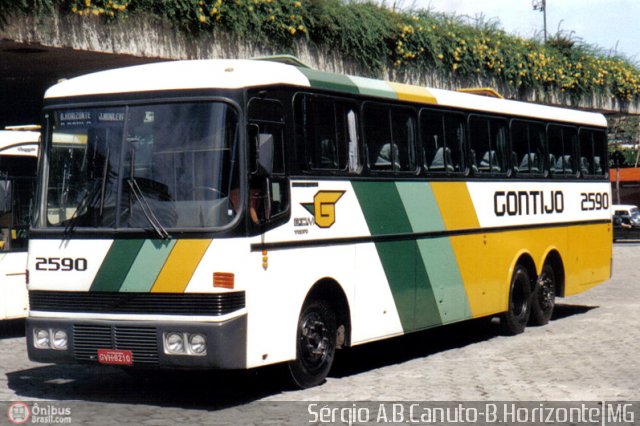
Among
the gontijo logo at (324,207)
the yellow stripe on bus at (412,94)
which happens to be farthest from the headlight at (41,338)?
the yellow stripe on bus at (412,94)

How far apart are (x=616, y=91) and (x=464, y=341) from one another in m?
18.7

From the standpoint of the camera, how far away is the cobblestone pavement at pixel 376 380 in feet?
32.7

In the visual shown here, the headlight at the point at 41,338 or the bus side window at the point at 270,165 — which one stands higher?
the bus side window at the point at 270,165

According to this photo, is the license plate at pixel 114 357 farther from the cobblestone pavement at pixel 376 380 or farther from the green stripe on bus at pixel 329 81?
the green stripe on bus at pixel 329 81

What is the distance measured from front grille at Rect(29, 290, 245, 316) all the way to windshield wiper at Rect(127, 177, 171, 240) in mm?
516

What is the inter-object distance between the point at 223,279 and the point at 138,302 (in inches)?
31.2

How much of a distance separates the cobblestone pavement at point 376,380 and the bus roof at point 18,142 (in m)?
2.44

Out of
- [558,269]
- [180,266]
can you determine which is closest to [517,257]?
[558,269]

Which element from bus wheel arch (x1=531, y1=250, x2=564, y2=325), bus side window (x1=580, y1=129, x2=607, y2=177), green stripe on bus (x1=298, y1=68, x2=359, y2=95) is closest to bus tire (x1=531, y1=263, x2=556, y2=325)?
bus wheel arch (x1=531, y1=250, x2=564, y2=325)

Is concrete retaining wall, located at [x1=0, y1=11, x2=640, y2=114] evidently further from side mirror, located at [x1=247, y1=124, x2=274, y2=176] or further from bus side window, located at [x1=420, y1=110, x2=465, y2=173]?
side mirror, located at [x1=247, y1=124, x2=274, y2=176]

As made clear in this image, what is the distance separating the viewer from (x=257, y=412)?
969 cm

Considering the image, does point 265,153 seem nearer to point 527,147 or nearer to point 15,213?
point 15,213


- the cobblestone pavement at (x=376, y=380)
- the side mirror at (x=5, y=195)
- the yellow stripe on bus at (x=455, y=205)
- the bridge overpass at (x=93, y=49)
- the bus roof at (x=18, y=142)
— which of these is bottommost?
the cobblestone pavement at (x=376, y=380)

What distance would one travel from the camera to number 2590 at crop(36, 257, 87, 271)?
1032 cm
